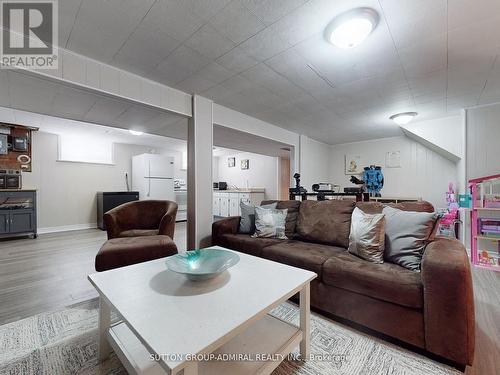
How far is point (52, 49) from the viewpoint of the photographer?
1937 mm

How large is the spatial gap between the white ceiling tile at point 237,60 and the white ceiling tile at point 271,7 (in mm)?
455

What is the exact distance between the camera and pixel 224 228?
269cm

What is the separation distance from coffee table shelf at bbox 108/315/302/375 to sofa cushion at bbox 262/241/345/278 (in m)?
0.57

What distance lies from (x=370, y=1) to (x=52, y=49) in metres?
2.54

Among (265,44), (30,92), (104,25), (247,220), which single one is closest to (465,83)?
(265,44)

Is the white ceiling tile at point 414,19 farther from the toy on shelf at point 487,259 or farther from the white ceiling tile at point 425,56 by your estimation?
the toy on shelf at point 487,259

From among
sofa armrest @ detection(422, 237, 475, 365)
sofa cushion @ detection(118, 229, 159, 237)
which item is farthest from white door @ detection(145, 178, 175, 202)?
sofa armrest @ detection(422, 237, 475, 365)

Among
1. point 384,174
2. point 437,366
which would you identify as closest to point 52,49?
point 437,366

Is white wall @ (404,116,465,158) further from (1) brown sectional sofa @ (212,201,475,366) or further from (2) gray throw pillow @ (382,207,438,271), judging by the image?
(2) gray throw pillow @ (382,207,438,271)

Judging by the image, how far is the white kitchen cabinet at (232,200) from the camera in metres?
6.58

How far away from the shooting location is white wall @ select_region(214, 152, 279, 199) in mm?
6810

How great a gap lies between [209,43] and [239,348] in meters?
2.23

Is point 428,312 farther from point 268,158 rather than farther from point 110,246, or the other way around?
point 268,158

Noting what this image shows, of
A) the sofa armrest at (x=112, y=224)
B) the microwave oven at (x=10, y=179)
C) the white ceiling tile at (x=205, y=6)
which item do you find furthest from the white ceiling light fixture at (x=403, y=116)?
the microwave oven at (x=10, y=179)
